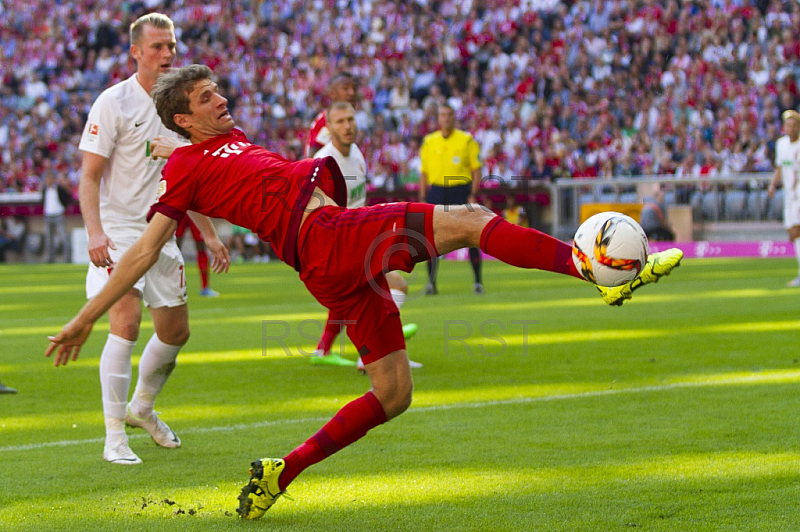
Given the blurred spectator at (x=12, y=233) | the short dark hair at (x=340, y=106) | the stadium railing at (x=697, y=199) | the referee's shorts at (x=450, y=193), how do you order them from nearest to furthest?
the short dark hair at (x=340, y=106) < the referee's shorts at (x=450, y=193) < the stadium railing at (x=697, y=199) < the blurred spectator at (x=12, y=233)

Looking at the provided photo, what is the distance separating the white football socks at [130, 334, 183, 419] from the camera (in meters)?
5.54

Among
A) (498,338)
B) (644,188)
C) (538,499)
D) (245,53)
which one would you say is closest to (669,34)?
(644,188)

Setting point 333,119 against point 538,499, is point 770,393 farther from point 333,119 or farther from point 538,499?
point 333,119

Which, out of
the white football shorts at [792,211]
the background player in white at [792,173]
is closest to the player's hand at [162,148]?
the background player in white at [792,173]

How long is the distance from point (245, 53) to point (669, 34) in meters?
13.0

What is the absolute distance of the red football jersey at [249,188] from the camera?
13.3ft

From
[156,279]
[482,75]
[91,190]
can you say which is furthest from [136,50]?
[482,75]

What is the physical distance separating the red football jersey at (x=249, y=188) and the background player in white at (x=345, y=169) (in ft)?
12.3

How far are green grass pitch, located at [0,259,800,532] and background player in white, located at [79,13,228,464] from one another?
36 cm

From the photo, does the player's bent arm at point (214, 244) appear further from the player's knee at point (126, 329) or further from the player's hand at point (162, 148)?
the player's hand at point (162, 148)

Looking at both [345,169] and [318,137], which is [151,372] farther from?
[318,137]

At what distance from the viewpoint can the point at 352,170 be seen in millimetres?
8375

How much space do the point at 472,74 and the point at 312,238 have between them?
23.8m

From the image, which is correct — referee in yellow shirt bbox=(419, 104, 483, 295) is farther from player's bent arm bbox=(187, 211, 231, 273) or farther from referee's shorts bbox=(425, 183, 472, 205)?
player's bent arm bbox=(187, 211, 231, 273)
